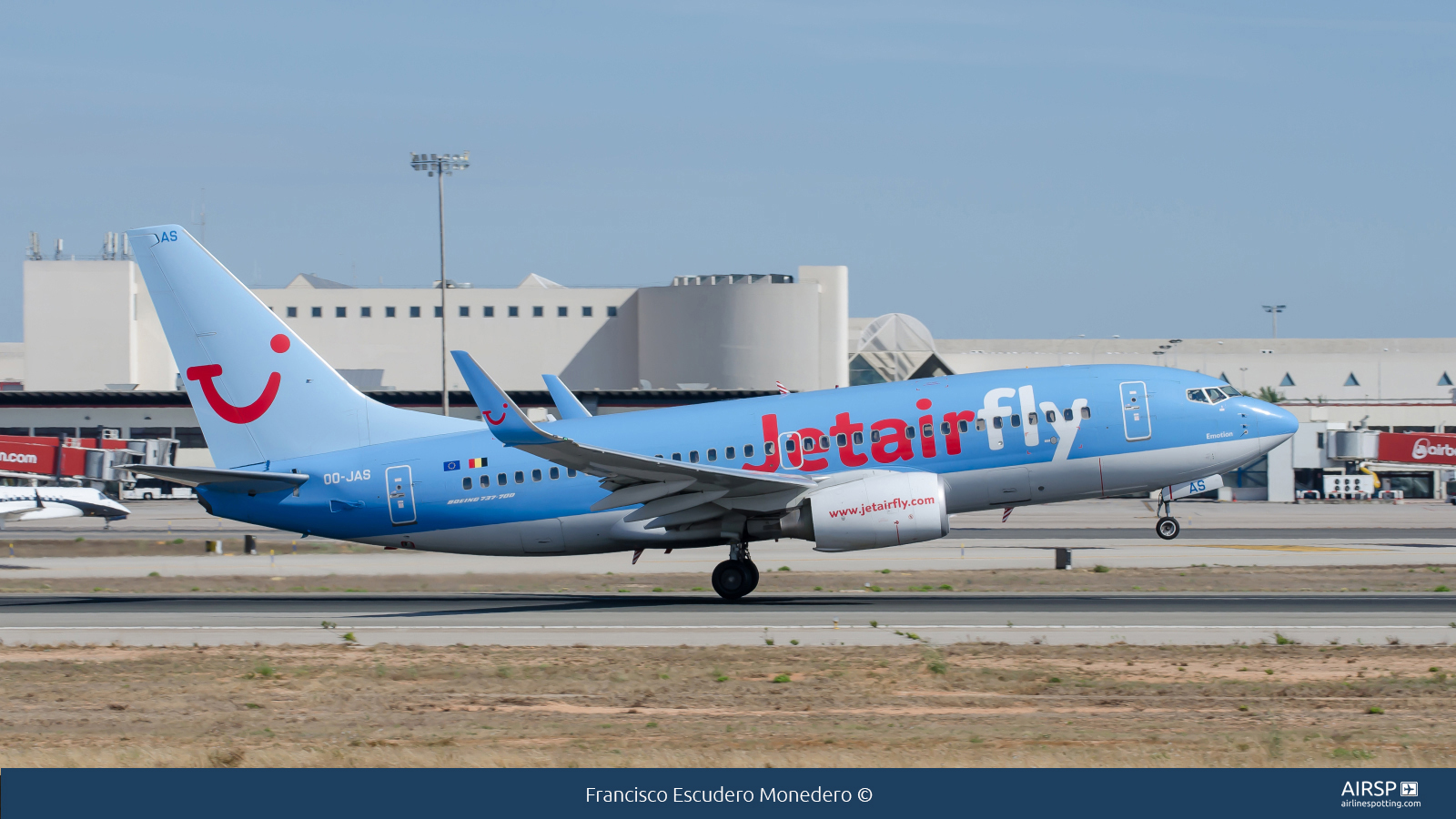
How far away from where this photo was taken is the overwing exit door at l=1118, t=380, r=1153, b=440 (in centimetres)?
2906

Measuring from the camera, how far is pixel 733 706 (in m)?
17.5

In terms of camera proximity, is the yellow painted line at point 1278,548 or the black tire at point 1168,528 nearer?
the black tire at point 1168,528

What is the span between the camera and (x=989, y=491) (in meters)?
28.9

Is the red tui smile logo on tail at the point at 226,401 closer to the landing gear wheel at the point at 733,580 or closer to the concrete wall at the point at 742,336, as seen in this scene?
the landing gear wheel at the point at 733,580

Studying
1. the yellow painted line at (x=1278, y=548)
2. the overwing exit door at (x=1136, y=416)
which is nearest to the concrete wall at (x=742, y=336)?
the yellow painted line at (x=1278, y=548)

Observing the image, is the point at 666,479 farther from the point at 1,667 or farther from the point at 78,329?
the point at 78,329

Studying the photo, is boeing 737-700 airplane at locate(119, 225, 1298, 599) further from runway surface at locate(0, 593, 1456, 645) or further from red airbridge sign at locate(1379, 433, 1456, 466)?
red airbridge sign at locate(1379, 433, 1456, 466)

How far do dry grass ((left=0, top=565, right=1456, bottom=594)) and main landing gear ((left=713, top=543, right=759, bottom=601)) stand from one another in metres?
3.28

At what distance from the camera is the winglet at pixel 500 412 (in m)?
25.7

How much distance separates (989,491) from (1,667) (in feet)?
63.2

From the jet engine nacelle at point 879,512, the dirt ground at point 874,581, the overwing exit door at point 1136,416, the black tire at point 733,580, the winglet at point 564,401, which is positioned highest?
the winglet at point 564,401

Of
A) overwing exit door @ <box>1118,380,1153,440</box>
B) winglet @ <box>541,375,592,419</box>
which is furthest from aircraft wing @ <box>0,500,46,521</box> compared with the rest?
overwing exit door @ <box>1118,380,1153,440</box>

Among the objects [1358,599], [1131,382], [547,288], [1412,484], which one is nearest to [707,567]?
[1131,382]

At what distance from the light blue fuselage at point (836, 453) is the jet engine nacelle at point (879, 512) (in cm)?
111
